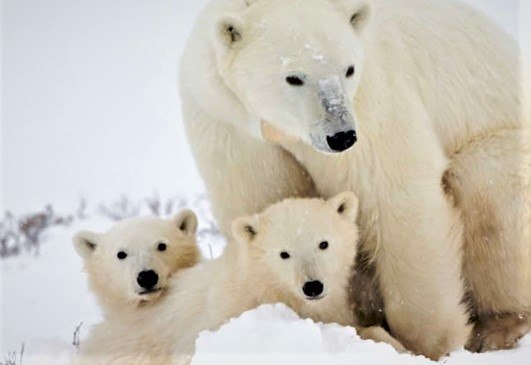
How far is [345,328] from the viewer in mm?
2953

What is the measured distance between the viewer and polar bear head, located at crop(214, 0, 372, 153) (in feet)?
8.88

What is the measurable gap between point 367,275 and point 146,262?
892 mm

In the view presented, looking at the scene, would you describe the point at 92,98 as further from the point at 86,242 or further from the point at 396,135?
the point at 396,135

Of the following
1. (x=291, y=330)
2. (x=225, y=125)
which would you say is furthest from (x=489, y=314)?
(x=225, y=125)

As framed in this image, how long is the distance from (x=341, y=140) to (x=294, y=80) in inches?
10.7

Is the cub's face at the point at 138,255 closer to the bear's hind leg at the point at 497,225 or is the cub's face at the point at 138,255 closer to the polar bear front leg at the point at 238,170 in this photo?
the polar bear front leg at the point at 238,170

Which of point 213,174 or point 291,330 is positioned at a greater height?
point 213,174

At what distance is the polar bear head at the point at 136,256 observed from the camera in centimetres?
341

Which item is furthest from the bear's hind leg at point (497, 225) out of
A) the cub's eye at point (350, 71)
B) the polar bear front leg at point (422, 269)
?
the cub's eye at point (350, 71)

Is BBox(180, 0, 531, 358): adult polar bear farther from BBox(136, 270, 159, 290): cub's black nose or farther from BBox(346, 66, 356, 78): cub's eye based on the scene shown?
BBox(136, 270, 159, 290): cub's black nose

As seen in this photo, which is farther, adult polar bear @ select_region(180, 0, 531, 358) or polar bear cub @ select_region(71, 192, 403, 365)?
polar bear cub @ select_region(71, 192, 403, 365)

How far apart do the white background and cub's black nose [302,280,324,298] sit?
93 cm

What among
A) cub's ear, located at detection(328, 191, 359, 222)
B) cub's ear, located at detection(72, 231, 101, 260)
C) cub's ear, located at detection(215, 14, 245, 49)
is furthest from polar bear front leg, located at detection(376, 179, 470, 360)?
cub's ear, located at detection(72, 231, 101, 260)

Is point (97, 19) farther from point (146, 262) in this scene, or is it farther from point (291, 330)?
point (291, 330)
